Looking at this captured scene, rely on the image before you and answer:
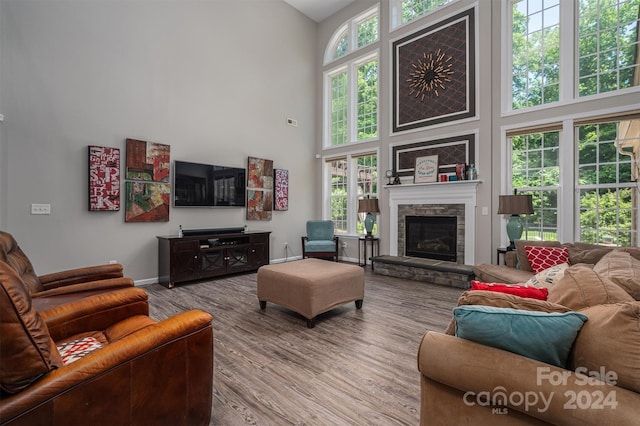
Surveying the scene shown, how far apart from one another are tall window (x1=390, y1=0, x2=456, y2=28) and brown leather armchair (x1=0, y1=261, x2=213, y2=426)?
21.1 feet

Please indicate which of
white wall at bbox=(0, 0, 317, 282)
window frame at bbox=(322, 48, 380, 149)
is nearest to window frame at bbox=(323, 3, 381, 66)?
window frame at bbox=(322, 48, 380, 149)

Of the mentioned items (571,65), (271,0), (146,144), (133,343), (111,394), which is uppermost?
(271,0)

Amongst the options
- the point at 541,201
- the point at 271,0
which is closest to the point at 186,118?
the point at 271,0

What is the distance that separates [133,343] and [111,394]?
18 cm

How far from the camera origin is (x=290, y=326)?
291cm

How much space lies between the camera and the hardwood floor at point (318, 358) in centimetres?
170

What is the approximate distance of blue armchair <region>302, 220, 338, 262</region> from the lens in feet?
18.4

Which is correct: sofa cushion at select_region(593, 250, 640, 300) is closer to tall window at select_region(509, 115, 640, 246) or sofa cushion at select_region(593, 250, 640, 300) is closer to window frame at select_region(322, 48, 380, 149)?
tall window at select_region(509, 115, 640, 246)

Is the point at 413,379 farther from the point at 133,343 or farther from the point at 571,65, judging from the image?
the point at 571,65

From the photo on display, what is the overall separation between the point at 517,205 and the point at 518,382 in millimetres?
3691

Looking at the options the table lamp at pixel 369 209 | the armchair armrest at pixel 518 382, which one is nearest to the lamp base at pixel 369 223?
the table lamp at pixel 369 209

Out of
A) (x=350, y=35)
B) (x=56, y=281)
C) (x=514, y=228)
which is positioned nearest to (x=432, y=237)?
(x=514, y=228)

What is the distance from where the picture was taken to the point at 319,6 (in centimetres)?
657

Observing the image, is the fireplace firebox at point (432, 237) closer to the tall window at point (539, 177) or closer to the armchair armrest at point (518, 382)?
the tall window at point (539, 177)
